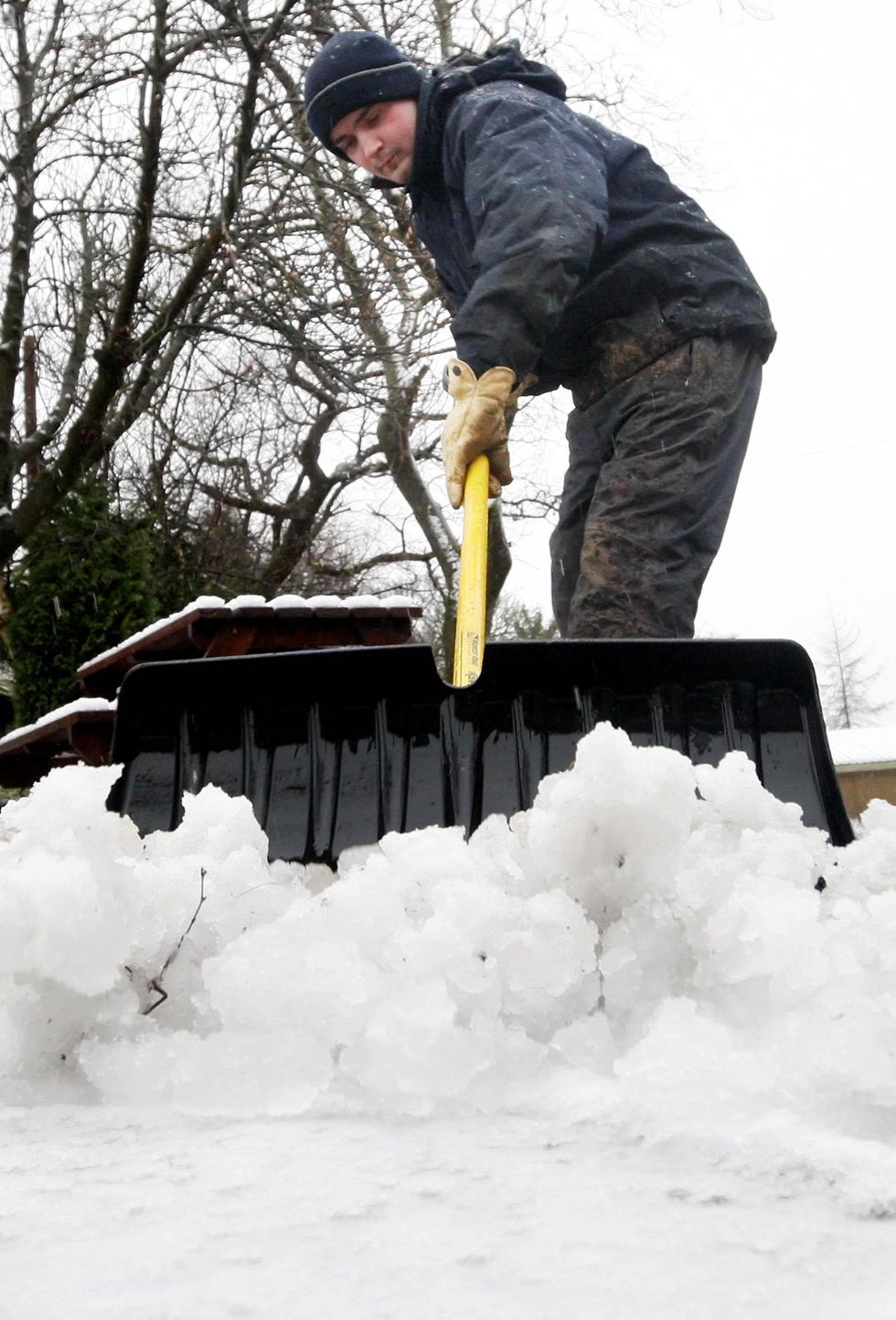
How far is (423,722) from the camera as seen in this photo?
172 cm

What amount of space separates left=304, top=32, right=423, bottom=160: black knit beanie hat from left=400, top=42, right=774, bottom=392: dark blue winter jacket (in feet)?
0.28

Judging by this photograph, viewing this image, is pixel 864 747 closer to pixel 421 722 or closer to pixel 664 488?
pixel 664 488

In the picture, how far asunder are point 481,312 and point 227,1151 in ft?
5.92

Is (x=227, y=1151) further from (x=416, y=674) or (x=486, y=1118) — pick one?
(x=416, y=674)

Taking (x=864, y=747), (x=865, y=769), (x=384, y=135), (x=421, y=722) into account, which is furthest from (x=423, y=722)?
(x=864, y=747)

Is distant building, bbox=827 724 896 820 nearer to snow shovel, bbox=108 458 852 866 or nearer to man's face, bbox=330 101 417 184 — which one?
man's face, bbox=330 101 417 184

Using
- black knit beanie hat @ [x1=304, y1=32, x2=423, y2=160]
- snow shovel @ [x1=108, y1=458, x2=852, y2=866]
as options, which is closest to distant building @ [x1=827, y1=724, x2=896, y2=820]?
black knit beanie hat @ [x1=304, y1=32, x2=423, y2=160]

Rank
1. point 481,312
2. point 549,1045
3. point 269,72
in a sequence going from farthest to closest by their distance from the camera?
point 269,72 < point 481,312 < point 549,1045

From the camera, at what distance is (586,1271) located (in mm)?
620

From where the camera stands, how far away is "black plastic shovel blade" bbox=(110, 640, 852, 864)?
167 cm

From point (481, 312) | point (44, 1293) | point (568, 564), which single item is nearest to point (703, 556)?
point (568, 564)

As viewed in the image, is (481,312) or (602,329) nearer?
(481,312)

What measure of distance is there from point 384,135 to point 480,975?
2382mm

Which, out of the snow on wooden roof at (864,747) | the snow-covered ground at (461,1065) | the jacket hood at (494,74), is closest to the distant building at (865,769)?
the snow on wooden roof at (864,747)
